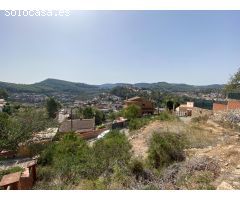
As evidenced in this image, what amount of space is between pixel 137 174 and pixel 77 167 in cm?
123

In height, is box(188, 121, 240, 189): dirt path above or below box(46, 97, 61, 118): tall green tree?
above

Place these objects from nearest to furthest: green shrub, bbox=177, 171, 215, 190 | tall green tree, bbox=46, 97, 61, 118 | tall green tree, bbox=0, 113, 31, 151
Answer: green shrub, bbox=177, 171, 215, 190, tall green tree, bbox=0, 113, 31, 151, tall green tree, bbox=46, 97, 61, 118

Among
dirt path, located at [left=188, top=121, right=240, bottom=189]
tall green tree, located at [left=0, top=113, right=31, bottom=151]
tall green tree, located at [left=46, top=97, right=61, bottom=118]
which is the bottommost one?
tall green tree, located at [left=46, top=97, right=61, bottom=118]

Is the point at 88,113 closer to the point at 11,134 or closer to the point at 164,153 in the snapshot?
the point at 11,134

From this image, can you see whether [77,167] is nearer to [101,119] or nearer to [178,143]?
[178,143]

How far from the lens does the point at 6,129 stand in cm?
1575

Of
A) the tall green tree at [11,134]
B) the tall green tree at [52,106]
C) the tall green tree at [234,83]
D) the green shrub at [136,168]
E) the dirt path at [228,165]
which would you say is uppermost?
the tall green tree at [234,83]

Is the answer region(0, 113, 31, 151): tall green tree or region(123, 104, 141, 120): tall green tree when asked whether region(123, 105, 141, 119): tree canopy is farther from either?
region(0, 113, 31, 151): tall green tree

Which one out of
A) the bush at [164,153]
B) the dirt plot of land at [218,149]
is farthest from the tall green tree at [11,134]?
the bush at [164,153]

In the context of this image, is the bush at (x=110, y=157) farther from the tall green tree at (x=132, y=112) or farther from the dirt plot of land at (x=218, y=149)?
the tall green tree at (x=132, y=112)

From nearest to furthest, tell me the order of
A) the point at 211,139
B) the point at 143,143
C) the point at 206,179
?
1. the point at 206,179
2. the point at 211,139
3. the point at 143,143

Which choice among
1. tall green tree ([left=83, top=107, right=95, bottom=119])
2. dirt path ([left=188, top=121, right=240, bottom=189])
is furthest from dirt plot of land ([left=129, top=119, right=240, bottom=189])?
tall green tree ([left=83, top=107, right=95, bottom=119])

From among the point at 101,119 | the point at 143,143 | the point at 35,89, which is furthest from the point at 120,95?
the point at 143,143

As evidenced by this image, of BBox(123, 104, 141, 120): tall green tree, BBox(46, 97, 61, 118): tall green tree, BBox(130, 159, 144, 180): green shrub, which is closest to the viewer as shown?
BBox(130, 159, 144, 180): green shrub
